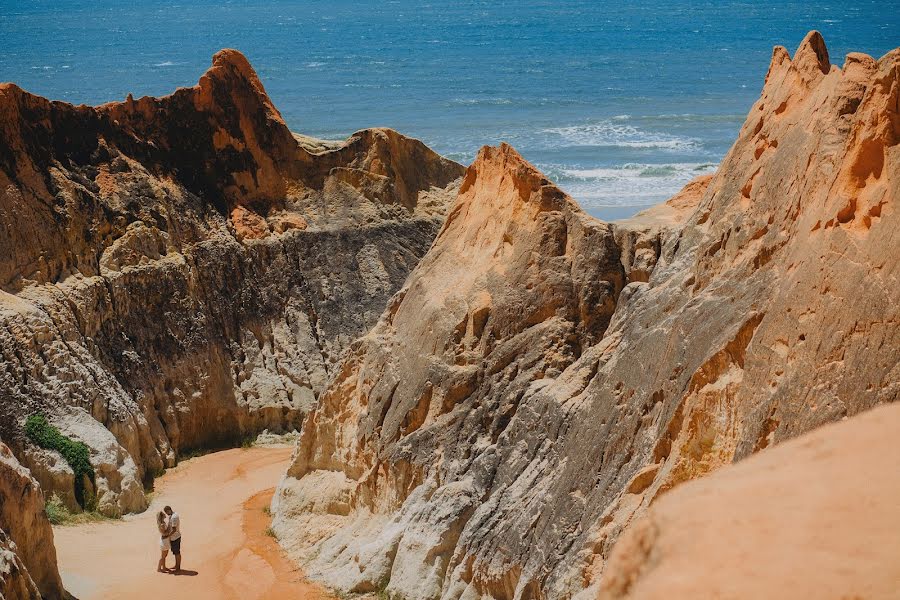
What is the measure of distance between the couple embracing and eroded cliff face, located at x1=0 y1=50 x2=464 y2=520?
3964 millimetres

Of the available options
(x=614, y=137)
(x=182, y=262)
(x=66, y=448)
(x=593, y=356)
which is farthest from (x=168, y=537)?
(x=614, y=137)

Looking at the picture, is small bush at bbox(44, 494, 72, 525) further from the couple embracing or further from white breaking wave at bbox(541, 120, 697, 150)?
white breaking wave at bbox(541, 120, 697, 150)

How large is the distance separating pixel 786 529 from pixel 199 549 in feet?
54.8

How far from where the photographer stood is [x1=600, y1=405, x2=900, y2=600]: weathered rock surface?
15.3 ft

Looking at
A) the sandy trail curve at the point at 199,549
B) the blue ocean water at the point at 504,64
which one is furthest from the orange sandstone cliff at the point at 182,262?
the blue ocean water at the point at 504,64

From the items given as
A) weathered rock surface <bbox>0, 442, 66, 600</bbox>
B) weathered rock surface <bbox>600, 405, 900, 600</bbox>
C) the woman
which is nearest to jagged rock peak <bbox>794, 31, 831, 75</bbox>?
weathered rock surface <bbox>600, 405, 900, 600</bbox>

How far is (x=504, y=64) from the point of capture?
10431cm

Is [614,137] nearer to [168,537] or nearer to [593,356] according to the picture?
[168,537]

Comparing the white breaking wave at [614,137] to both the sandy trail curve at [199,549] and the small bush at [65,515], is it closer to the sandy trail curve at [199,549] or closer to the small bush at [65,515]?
the sandy trail curve at [199,549]

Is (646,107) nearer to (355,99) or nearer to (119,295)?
(355,99)

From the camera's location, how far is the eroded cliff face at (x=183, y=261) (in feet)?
78.2

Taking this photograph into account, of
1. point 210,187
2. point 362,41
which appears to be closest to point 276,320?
point 210,187

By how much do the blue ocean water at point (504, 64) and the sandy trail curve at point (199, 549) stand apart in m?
28.6

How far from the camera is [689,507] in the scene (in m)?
5.39
